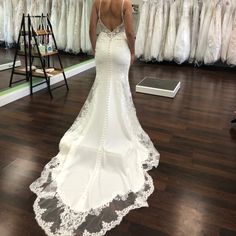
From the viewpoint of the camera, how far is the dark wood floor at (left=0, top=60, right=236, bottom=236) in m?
1.85

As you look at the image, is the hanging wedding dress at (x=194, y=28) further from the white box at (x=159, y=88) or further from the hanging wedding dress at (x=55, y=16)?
the hanging wedding dress at (x=55, y=16)

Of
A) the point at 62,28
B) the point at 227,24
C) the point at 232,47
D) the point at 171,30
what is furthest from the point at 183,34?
the point at 62,28

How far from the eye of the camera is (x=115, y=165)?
2271 millimetres

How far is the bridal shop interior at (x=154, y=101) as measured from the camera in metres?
1.96

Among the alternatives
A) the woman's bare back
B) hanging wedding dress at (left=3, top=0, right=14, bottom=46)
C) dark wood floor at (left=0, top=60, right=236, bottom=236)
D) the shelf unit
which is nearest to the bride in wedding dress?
the woman's bare back

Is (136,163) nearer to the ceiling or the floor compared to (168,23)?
nearer to the floor

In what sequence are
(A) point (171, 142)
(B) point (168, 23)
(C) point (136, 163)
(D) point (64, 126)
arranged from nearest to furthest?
(C) point (136, 163) < (A) point (171, 142) < (D) point (64, 126) < (B) point (168, 23)

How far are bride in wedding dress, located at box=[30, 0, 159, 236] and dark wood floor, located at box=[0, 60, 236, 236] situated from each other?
12cm

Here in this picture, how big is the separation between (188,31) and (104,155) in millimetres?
4336

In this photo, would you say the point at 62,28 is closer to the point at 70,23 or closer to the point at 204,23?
the point at 70,23

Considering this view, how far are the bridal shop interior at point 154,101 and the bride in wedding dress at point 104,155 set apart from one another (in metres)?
0.12

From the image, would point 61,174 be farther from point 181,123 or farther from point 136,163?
point 181,123

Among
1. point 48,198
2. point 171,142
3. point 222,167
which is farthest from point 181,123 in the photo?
point 48,198

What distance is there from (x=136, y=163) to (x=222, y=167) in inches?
31.9
